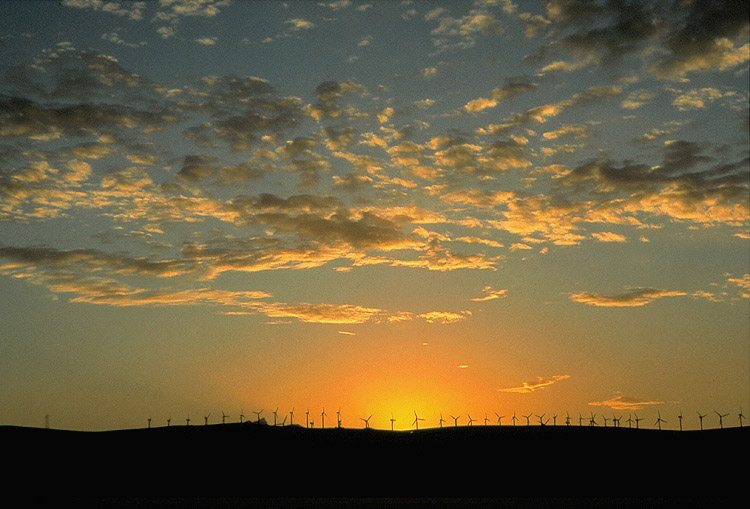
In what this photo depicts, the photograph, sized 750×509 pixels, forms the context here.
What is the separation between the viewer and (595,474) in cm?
18438

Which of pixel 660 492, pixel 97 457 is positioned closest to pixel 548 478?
pixel 660 492

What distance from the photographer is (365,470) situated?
18850cm

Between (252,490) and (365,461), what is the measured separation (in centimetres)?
2880

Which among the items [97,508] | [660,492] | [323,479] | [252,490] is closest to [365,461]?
[323,479]

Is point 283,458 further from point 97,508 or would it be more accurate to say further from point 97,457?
point 97,508

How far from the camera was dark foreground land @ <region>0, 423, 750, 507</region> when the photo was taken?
17425 cm

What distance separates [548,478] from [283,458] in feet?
186

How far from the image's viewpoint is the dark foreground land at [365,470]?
572ft

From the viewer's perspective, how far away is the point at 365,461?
634 ft

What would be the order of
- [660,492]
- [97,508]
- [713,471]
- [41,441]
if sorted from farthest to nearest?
[41,441] → [713,471] → [660,492] → [97,508]

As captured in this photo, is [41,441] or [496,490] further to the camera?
[41,441]

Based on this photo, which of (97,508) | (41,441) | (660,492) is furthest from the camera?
(41,441)

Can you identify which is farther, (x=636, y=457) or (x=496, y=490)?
(x=636, y=457)

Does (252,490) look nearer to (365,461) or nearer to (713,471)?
(365,461)
